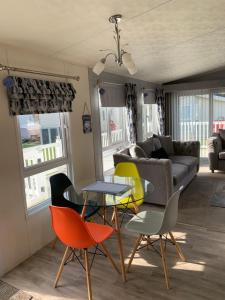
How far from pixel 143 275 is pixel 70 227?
93cm

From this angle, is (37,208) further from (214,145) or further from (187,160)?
(214,145)

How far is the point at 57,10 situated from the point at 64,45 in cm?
75

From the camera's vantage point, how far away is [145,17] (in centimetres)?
237

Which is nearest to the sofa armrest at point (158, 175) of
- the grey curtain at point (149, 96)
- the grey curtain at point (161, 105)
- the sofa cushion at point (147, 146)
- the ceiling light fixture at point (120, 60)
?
the sofa cushion at point (147, 146)

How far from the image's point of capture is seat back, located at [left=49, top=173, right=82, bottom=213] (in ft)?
9.16

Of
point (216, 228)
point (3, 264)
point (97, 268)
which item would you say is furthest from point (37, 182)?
point (216, 228)

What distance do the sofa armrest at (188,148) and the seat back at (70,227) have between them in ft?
12.6

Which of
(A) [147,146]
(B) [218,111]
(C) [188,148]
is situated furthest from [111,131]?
(B) [218,111]

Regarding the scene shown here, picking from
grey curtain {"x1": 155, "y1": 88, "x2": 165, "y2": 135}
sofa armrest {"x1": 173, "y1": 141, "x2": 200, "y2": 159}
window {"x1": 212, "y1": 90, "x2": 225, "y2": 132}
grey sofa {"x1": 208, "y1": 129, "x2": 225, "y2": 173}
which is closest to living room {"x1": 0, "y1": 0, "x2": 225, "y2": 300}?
sofa armrest {"x1": 173, "y1": 141, "x2": 200, "y2": 159}

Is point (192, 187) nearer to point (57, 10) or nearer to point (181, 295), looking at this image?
point (181, 295)

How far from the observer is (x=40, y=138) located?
10.00 ft

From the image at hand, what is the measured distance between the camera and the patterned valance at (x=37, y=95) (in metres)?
2.42

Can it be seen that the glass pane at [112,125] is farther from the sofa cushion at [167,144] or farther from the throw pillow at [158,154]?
the sofa cushion at [167,144]

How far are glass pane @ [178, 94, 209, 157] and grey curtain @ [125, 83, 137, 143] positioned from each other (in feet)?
8.14
